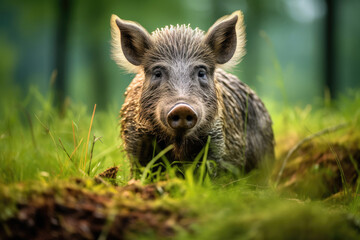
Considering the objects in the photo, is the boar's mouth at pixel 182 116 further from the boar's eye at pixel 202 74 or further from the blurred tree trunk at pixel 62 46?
the blurred tree trunk at pixel 62 46

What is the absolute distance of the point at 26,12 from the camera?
545 inches

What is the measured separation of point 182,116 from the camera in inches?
109

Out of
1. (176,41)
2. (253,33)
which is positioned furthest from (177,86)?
(253,33)

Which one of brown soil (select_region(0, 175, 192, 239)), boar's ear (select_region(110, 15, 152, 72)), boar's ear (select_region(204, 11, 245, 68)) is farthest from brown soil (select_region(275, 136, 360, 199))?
brown soil (select_region(0, 175, 192, 239))

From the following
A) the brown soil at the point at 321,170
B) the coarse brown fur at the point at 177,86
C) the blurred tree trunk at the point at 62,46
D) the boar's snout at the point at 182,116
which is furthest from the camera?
the blurred tree trunk at the point at 62,46

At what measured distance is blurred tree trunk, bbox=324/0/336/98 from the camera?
9492 millimetres

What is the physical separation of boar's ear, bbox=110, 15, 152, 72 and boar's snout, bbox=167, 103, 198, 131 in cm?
106

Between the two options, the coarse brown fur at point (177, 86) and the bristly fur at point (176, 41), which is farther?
the bristly fur at point (176, 41)

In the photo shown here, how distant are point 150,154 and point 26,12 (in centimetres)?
1281

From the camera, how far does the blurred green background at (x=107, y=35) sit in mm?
9766

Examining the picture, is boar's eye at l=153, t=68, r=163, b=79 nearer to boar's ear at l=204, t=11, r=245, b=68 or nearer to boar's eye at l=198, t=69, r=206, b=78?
boar's eye at l=198, t=69, r=206, b=78

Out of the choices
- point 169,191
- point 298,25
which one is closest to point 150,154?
point 169,191

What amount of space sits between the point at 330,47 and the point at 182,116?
820cm

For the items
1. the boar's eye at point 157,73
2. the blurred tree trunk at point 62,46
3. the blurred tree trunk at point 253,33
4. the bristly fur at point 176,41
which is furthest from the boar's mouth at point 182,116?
the blurred tree trunk at point 253,33
